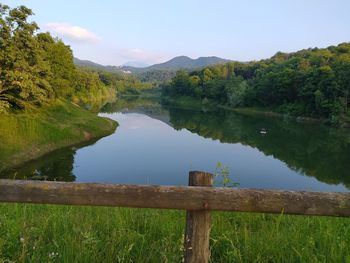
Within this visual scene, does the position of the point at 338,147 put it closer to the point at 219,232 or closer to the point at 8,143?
the point at 8,143

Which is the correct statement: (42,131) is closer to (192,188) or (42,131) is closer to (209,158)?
(209,158)

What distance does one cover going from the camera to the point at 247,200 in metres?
4.30

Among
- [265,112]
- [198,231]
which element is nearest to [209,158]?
[198,231]

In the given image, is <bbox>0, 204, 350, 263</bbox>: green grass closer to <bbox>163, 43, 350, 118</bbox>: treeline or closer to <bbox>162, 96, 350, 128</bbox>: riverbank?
<bbox>162, 96, 350, 128</bbox>: riverbank

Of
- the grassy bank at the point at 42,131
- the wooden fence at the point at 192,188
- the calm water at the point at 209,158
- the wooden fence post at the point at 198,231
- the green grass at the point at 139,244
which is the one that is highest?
the wooden fence at the point at 192,188

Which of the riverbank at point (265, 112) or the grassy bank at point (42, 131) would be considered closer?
the grassy bank at point (42, 131)

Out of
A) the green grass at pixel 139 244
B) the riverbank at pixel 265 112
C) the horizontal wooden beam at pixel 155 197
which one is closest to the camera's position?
the horizontal wooden beam at pixel 155 197

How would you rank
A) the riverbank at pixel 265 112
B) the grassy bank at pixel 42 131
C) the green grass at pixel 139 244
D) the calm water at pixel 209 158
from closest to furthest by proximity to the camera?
the green grass at pixel 139 244, the calm water at pixel 209 158, the grassy bank at pixel 42 131, the riverbank at pixel 265 112

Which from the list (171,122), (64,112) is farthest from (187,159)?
(171,122)

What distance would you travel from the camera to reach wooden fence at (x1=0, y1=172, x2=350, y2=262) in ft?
14.0

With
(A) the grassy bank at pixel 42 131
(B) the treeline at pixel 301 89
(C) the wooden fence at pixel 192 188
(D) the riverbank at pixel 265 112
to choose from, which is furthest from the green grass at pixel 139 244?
(B) the treeline at pixel 301 89

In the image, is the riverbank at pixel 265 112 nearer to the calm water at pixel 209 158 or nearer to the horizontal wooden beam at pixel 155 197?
the calm water at pixel 209 158

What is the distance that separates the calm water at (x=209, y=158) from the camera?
39.2 metres

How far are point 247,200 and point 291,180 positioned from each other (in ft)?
127
